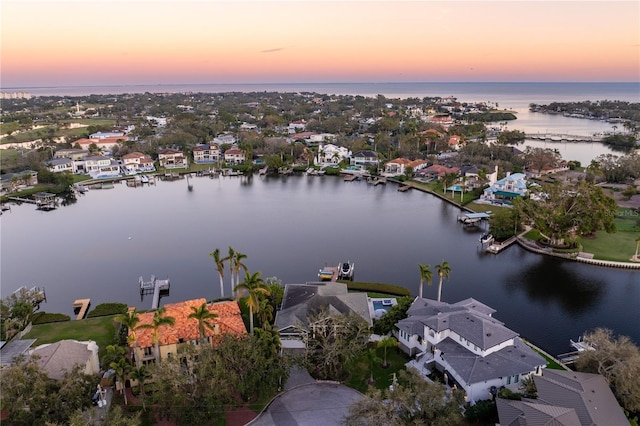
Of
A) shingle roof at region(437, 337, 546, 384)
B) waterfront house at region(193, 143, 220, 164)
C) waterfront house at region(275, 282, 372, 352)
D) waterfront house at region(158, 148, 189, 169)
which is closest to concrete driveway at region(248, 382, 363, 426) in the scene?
waterfront house at region(275, 282, 372, 352)

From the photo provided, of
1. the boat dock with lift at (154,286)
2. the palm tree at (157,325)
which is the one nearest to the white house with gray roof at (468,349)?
the palm tree at (157,325)

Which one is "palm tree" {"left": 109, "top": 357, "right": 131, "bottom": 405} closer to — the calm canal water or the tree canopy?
the calm canal water

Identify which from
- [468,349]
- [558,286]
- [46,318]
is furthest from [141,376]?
[558,286]

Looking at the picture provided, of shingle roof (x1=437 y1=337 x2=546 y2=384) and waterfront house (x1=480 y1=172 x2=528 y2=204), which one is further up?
waterfront house (x1=480 y1=172 x2=528 y2=204)

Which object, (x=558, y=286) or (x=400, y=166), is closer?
(x=558, y=286)

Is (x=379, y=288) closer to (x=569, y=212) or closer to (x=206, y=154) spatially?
(x=569, y=212)

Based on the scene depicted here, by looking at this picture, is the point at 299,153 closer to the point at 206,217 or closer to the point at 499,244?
the point at 206,217
